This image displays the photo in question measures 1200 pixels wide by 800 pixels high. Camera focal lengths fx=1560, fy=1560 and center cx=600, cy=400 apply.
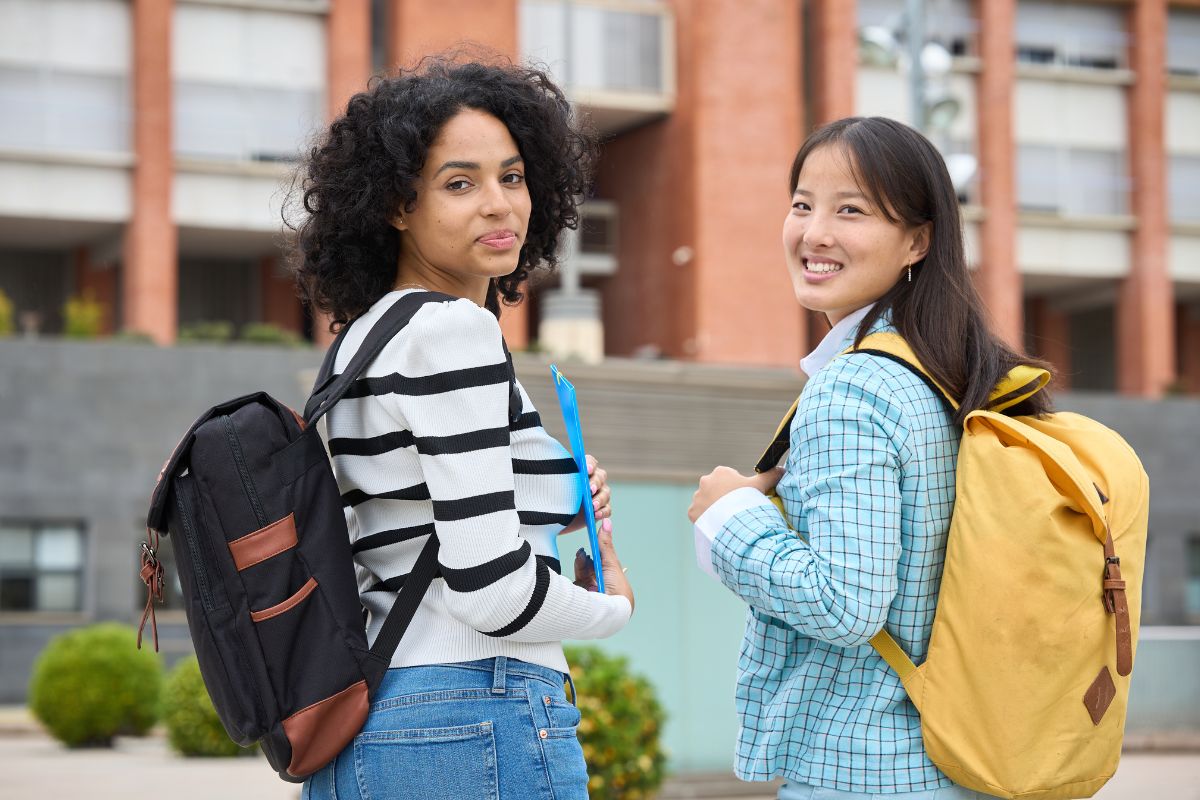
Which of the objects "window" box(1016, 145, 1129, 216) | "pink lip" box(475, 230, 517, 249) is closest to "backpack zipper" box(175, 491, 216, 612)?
"pink lip" box(475, 230, 517, 249)

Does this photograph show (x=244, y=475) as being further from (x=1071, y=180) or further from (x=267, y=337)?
(x=1071, y=180)

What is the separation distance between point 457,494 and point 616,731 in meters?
6.08

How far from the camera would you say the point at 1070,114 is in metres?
34.7

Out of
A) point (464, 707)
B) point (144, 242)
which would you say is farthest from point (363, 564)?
point (144, 242)

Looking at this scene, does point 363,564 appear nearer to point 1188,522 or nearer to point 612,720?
point 612,720

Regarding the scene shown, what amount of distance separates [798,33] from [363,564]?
3055cm

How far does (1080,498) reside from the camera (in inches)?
93.3

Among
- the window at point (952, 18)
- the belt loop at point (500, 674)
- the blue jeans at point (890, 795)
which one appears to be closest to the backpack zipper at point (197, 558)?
the belt loop at point (500, 674)

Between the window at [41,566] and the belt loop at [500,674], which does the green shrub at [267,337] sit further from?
the belt loop at [500,674]

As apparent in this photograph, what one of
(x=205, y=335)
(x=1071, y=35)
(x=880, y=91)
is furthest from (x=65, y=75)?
(x=1071, y=35)

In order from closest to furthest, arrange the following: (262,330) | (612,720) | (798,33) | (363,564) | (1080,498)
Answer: (1080,498) < (363,564) < (612,720) < (262,330) < (798,33)

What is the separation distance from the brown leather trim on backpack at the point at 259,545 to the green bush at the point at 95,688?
15632mm

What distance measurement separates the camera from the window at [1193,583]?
1254 inches

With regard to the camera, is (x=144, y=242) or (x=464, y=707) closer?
(x=464, y=707)
